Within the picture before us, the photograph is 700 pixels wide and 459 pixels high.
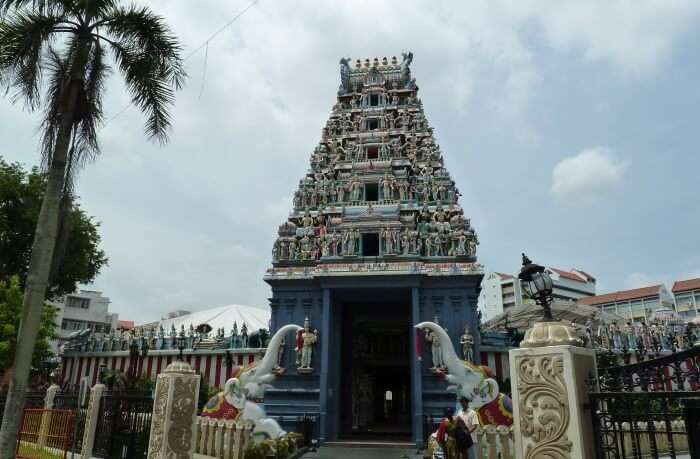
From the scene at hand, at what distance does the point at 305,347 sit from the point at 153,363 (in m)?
9.41

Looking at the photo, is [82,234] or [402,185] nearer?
[402,185]

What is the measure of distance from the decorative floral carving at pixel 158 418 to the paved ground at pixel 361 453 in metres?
6.22

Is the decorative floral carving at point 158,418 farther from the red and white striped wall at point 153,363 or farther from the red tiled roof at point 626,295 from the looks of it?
the red tiled roof at point 626,295

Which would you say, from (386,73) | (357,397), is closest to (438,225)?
(357,397)

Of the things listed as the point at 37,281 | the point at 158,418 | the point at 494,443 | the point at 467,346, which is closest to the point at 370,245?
the point at 467,346

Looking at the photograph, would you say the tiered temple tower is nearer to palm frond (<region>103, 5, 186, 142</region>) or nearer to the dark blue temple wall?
the dark blue temple wall

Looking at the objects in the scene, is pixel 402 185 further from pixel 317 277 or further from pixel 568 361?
pixel 568 361

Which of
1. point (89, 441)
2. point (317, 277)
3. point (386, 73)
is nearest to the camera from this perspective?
point (89, 441)

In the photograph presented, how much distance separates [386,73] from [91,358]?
67.8ft

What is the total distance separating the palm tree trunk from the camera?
22.2 feet

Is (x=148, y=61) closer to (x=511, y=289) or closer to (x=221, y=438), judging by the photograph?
(x=221, y=438)

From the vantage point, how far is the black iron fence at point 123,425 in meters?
8.85

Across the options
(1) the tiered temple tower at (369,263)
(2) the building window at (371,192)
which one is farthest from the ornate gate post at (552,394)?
(2) the building window at (371,192)

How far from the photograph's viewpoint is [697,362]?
3598 millimetres
